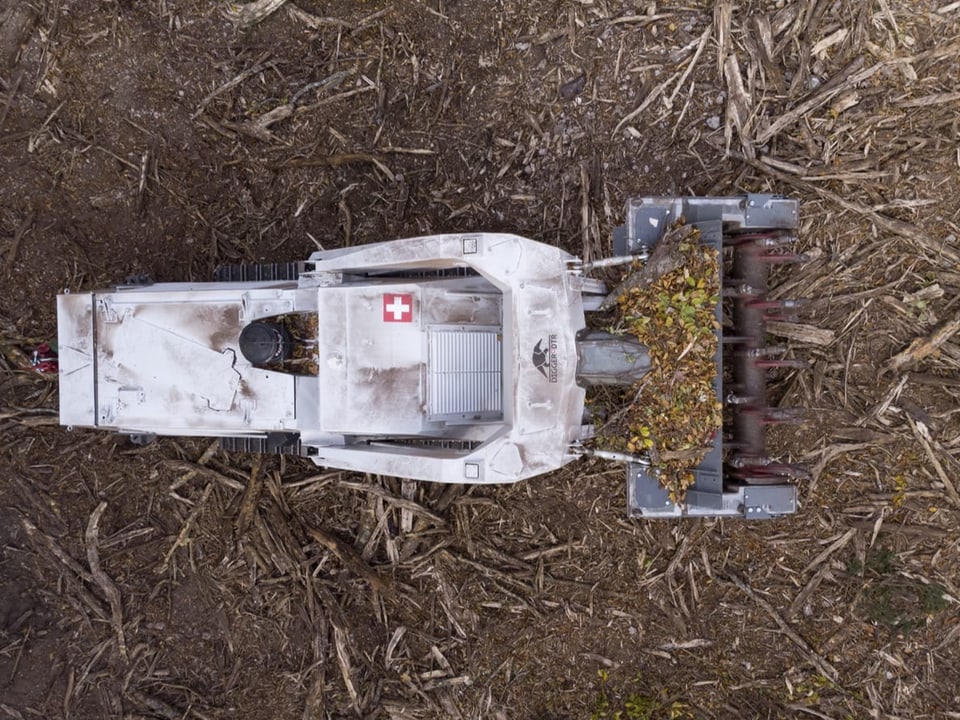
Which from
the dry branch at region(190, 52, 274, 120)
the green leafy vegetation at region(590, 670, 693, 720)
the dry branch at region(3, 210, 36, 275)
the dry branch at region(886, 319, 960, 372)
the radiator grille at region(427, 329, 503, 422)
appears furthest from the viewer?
the dry branch at region(3, 210, 36, 275)

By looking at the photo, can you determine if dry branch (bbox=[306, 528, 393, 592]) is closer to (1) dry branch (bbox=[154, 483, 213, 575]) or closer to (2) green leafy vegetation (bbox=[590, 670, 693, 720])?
(1) dry branch (bbox=[154, 483, 213, 575])

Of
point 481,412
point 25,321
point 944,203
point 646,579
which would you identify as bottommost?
point 646,579

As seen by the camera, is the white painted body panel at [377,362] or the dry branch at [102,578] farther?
the dry branch at [102,578]

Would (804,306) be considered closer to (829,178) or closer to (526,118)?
(829,178)

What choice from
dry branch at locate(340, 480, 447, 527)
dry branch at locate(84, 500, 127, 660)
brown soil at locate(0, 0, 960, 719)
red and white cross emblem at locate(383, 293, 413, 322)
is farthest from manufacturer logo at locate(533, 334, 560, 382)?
dry branch at locate(84, 500, 127, 660)

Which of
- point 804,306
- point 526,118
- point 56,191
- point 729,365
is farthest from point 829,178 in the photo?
point 56,191

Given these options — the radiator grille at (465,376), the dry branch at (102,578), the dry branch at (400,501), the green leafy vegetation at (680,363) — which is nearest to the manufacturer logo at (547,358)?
the radiator grille at (465,376)

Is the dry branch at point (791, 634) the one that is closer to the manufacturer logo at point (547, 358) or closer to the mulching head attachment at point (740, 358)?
the mulching head attachment at point (740, 358)
